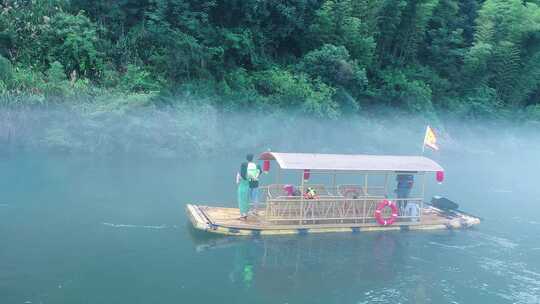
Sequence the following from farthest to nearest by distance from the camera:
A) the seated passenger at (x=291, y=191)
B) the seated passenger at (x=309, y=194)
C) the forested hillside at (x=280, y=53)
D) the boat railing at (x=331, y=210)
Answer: the forested hillside at (x=280, y=53), the seated passenger at (x=291, y=191), the seated passenger at (x=309, y=194), the boat railing at (x=331, y=210)

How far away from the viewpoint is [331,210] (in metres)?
14.9

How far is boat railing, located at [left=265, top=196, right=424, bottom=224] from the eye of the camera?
46.9 ft

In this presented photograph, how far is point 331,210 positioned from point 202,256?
4170mm

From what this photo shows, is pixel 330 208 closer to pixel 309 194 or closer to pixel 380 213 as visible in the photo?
pixel 309 194

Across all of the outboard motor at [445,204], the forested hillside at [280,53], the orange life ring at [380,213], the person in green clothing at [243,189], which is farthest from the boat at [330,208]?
the forested hillside at [280,53]

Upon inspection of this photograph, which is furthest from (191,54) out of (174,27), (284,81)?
(284,81)

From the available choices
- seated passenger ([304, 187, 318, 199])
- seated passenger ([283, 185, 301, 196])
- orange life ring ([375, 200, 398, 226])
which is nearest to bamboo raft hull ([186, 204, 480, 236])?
orange life ring ([375, 200, 398, 226])

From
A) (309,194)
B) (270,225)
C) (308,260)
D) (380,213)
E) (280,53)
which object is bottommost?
(308,260)

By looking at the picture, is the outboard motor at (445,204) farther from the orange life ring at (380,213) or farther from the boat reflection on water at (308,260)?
the boat reflection on water at (308,260)

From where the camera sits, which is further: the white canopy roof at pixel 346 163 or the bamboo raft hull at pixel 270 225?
the white canopy roof at pixel 346 163

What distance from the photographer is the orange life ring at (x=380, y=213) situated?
1508cm

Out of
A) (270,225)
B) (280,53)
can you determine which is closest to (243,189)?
(270,225)

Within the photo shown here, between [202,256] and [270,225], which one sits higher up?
[270,225]

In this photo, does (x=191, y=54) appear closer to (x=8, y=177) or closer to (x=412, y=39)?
(x=8, y=177)
